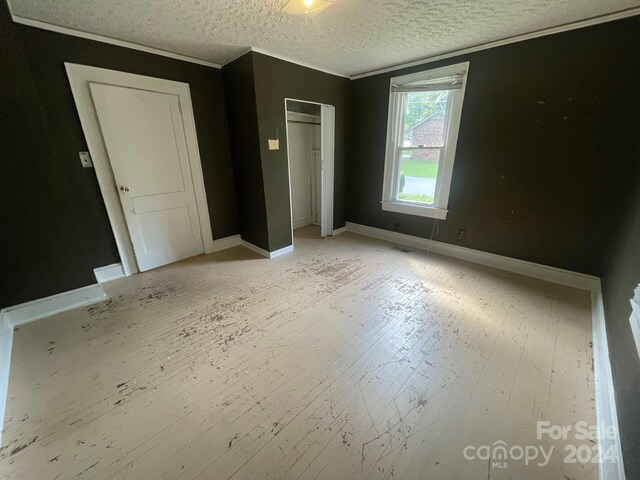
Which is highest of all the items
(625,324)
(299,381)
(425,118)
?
(425,118)

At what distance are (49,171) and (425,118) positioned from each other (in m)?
3.82

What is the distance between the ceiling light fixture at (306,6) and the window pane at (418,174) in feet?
6.70

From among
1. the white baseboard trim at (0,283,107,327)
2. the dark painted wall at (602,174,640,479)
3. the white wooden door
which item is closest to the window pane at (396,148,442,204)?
the dark painted wall at (602,174,640,479)

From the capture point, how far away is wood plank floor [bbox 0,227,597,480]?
117 centimetres

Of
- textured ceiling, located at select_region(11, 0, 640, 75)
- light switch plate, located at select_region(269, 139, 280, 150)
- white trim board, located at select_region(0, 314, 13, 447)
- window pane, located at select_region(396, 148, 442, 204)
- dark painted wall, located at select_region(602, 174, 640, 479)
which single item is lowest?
white trim board, located at select_region(0, 314, 13, 447)

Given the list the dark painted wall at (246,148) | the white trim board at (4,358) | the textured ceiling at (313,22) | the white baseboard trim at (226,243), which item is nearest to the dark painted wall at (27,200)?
the white trim board at (4,358)

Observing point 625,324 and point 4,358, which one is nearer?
point 625,324

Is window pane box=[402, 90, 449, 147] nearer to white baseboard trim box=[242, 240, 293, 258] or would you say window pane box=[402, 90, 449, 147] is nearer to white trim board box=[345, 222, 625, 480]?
white trim board box=[345, 222, 625, 480]

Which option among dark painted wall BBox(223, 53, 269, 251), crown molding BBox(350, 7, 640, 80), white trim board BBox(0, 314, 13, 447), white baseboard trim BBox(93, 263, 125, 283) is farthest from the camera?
dark painted wall BBox(223, 53, 269, 251)

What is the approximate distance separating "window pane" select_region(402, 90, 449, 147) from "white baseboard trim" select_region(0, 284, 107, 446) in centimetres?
392

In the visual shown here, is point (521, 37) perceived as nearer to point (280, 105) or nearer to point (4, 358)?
point (280, 105)

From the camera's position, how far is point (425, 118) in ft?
10.5

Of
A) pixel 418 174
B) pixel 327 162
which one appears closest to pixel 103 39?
pixel 327 162

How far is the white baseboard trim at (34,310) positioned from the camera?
170 centimetres
